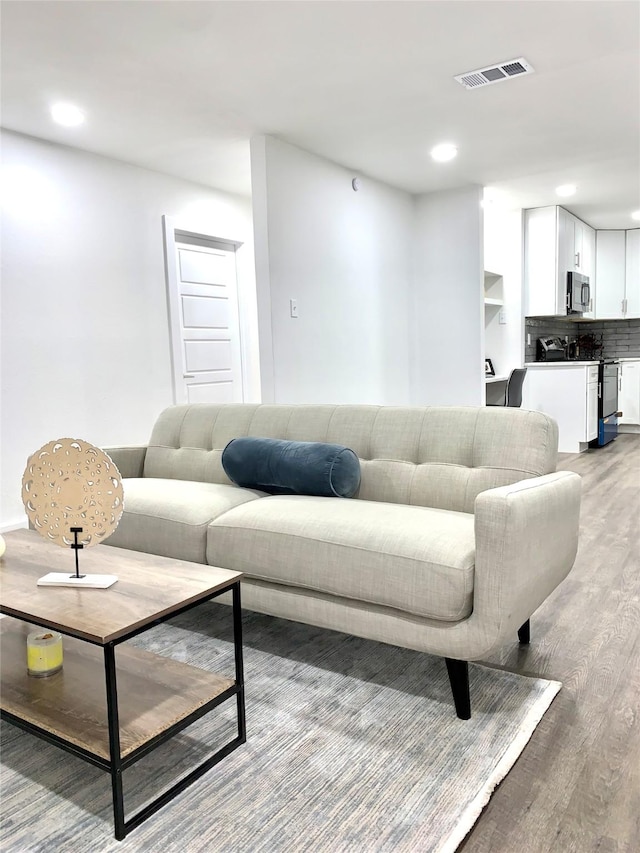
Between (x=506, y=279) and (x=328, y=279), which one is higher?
(x=506, y=279)

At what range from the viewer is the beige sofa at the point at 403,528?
5.63 feet

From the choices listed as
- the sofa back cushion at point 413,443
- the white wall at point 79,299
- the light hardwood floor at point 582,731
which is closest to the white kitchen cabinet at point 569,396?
the light hardwood floor at point 582,731

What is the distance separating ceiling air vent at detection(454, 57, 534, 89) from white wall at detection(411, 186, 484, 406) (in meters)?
2.23

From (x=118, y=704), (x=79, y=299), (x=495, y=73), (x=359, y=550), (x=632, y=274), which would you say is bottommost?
(x=118, y=704)

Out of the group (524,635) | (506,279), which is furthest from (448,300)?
(524,635)

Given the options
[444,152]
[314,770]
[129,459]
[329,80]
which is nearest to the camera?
[314,770]

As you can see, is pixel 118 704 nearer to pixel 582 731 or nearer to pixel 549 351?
pixel 582 731

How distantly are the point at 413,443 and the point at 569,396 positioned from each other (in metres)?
4.72

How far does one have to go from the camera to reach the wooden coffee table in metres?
1.35

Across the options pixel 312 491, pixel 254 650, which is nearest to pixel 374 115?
pixel 312 491

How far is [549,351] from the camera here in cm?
705

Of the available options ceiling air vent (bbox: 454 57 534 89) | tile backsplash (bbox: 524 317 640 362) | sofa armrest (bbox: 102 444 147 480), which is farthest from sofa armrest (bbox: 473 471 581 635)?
tile backsplash (bbox: 524 317 640 362)

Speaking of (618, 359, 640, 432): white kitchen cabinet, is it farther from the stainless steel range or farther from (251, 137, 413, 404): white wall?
(251, 137, 413, 404): white wall

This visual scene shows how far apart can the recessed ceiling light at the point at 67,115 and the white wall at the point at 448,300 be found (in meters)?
3.16
